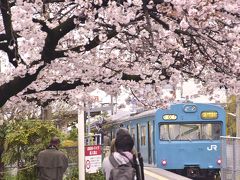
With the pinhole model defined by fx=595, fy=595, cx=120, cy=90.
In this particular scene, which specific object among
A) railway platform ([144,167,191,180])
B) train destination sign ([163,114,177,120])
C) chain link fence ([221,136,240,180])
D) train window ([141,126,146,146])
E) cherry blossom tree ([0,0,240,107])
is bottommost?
railway platform ([144,167,191,180])

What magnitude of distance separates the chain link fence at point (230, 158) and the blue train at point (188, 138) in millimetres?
5779

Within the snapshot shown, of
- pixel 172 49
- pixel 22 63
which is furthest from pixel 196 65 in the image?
pixel 22 63

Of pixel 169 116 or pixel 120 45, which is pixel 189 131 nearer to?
pixel 169 116

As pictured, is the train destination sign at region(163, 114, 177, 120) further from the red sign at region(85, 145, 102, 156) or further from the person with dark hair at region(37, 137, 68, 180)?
the person with dark hair at region(37, 137, 68, 180)

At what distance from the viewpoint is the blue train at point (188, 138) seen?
19.5m

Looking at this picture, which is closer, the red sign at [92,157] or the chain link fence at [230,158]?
the chain link fence at [230,158]

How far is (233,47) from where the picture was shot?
7.16 metres

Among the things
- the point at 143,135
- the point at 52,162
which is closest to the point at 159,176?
the point at 143,135

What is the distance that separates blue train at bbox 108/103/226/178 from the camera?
19480 millimetres

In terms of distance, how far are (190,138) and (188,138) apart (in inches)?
2.8

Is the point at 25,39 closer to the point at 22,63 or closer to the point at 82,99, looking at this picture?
the point at 22,63

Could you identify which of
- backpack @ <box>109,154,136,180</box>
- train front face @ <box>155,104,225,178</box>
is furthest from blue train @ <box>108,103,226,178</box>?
backpack @ <box>109,154,136,180</box>

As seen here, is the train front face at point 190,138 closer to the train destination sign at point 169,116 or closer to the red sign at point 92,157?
the train destination sign at point 169,116

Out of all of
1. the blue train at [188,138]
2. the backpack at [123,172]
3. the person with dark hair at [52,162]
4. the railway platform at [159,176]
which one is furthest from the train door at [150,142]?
the backpack at [123,172]
